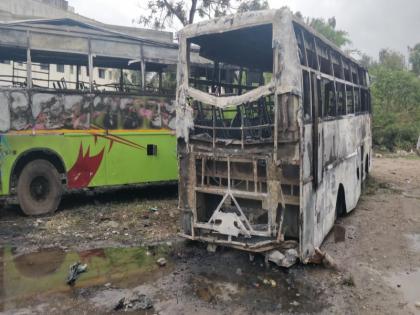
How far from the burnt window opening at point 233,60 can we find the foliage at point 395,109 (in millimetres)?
14688

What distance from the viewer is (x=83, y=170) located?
8.08 m

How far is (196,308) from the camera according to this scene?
14.1 ft

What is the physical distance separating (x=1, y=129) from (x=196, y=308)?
4890 mm

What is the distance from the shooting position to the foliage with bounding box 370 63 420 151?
20062 mm

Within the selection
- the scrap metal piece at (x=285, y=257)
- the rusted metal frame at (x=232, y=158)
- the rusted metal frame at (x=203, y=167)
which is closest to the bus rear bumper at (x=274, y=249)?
the scrap metal piece at (x=285, y=257)

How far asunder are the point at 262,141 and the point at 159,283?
79.7 inches

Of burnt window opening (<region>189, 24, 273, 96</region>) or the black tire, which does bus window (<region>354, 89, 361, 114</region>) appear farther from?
the black tire

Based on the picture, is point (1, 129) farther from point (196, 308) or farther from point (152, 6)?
point (152, 6)

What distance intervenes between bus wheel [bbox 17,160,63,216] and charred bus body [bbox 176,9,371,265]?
134 inches

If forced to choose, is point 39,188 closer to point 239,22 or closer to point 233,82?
point 233,82

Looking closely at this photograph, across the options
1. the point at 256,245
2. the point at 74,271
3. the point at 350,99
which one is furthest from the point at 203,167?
the point at 350,99

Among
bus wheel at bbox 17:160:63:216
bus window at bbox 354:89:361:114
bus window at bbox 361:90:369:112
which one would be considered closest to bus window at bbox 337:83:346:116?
bus window at bbox 354:89:361:114

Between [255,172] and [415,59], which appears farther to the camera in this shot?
[415,59]

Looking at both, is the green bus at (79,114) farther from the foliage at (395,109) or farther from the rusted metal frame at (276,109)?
the foliage at (395,109)
